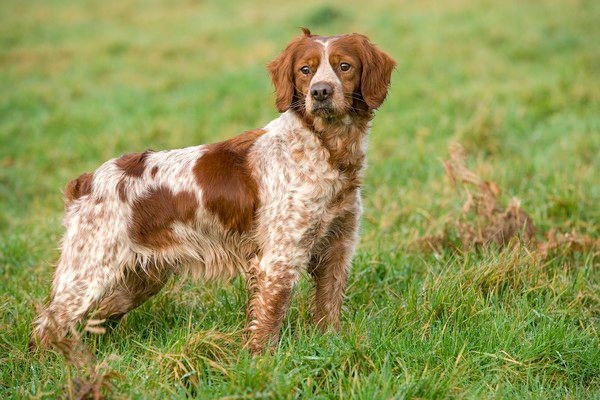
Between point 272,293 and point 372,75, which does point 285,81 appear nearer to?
point 372,75

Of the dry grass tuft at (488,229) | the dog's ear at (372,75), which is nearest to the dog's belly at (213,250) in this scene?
the dog's ear at (372,75)

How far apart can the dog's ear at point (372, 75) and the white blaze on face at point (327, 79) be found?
0.53 feet

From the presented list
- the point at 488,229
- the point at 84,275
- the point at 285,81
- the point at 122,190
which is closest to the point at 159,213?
the point at 122,190

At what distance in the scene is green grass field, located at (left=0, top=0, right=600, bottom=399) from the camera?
10.9 feet

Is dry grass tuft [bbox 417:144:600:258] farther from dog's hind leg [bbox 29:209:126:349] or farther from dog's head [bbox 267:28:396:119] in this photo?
dog's hind leg [bbox 29:209:126:349]

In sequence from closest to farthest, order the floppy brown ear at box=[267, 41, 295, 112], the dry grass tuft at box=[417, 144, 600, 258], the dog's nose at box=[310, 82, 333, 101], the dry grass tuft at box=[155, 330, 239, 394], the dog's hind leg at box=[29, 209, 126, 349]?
1. the dry grass tuft at box=[155, 330, 239, 394]
2. the dog's nose at box=[310, 82, 333, 101]
3. the dog's hind leg at box=[29, 209, 126, 349]
4. the floppy brown ear at box=[267, 41, 295, 112]
5. the dry grass tuft at box=[417, 144, 600, 258]

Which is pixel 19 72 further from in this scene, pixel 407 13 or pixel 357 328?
pixel 357 328

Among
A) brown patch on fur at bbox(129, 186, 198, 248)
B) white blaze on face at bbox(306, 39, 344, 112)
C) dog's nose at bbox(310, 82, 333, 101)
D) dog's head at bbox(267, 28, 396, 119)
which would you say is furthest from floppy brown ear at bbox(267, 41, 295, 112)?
brown patch on fur at bbox(129, 186, 198, 248)

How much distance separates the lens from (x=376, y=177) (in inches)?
259

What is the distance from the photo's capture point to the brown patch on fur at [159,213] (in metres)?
3.68

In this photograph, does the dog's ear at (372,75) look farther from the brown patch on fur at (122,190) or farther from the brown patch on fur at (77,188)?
the brown patch on fur at (77,188)

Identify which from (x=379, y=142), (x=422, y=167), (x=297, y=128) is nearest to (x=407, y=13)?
(x=379, y=142)

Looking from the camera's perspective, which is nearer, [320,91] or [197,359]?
[197,359]

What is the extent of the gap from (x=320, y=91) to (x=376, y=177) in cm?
317
